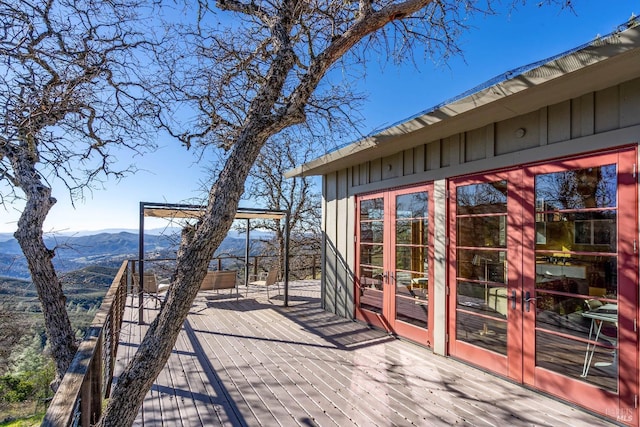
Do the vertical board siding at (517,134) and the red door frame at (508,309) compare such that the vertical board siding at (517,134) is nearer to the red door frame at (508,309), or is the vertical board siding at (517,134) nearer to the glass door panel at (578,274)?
the red door frame at (508,309)

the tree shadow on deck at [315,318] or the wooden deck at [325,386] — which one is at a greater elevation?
the wooden deck at [325,386]

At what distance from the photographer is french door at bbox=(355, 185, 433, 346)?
4.13 meters

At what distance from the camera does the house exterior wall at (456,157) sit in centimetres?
250

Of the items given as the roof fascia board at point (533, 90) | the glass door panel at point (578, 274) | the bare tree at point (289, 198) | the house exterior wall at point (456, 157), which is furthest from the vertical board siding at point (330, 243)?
the bare tree at point (289, 198)

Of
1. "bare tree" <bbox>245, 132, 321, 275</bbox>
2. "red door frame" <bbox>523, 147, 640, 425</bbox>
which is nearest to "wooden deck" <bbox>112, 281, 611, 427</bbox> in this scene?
"red door frame" <bbox>523, 147, 640, 425</bbox>

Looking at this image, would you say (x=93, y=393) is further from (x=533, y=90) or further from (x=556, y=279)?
(x=533, y=90)

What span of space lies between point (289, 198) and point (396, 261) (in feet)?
28.4

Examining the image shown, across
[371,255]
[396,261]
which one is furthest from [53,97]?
[396,261]

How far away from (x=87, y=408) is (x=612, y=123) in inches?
163

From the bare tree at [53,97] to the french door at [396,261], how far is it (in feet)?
12.4

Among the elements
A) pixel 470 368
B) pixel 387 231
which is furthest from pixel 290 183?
pixel 470 368

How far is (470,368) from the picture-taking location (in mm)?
3420

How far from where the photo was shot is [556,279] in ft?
9.17

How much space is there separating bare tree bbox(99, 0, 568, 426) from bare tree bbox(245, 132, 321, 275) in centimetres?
773
